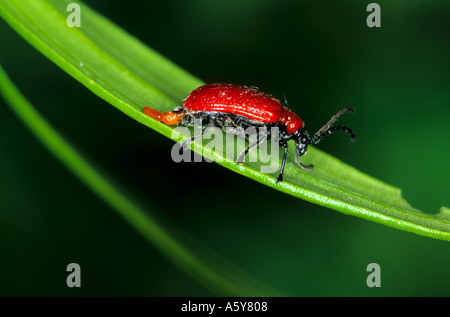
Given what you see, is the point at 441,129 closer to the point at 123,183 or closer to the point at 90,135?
the point at 123,183

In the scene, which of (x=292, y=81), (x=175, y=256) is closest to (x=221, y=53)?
(x=292, y=81)

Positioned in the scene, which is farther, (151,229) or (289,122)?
(289,122)

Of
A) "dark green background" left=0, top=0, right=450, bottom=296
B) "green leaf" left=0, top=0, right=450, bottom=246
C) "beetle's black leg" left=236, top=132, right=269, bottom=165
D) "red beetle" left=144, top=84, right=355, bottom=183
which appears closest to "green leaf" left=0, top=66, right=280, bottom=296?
"dark green background" left=0, top=0, right=450, bottom=296

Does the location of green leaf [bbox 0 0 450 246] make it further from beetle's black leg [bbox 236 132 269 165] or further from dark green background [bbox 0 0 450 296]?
dark green background [bbox 0 0 450 296]

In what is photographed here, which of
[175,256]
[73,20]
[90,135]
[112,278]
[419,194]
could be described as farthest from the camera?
[419,194]

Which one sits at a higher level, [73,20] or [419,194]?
[73,20]

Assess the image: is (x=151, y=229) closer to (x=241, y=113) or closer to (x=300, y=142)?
(x=241, y=113)

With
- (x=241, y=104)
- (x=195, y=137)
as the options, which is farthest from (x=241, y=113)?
(x=195, y=137)
